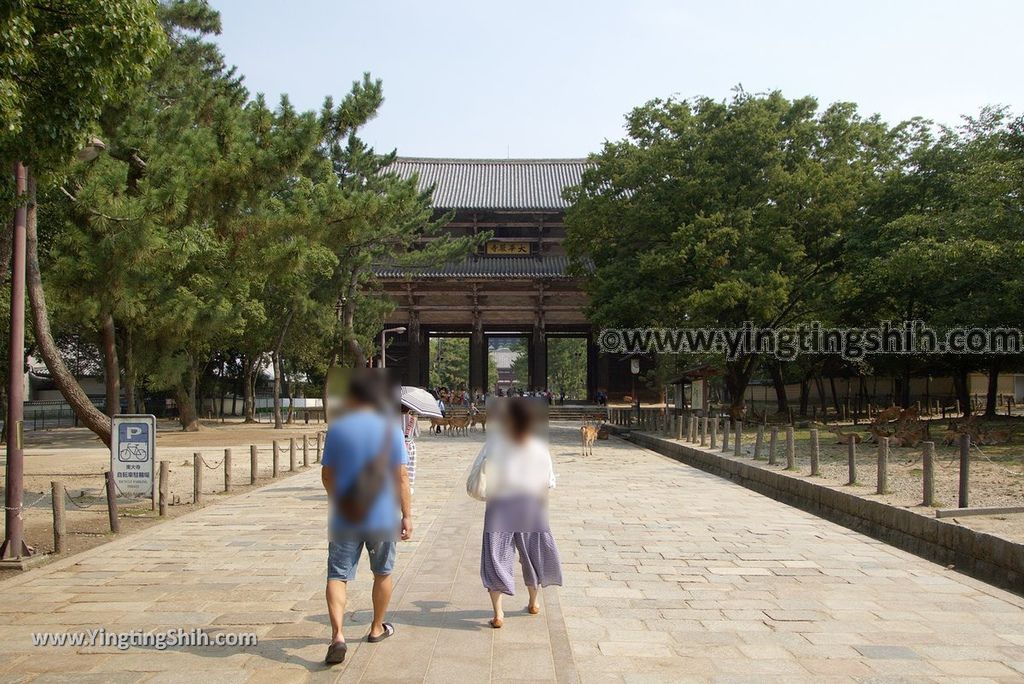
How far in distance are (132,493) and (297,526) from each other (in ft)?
6.94

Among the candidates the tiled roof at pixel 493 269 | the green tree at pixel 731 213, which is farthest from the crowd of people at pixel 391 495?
the tiled roof at pixel 493 269

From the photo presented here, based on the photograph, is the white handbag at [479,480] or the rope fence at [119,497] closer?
the white handbag at [479,480]

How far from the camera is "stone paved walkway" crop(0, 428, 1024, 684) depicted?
15.5ft

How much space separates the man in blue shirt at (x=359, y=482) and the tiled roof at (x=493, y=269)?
111ft

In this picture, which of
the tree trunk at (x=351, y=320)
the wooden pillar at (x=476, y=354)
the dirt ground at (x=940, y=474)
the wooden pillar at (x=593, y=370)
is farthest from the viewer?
the wooden pillar at (x=593, y=370)

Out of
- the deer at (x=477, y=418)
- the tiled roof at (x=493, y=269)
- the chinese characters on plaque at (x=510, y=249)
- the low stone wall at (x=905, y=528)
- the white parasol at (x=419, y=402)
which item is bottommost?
the deer at (x=477, y=418)

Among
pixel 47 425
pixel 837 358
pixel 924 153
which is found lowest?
pixel 47 425

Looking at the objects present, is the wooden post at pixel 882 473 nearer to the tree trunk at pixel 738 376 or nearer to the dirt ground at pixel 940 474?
the dirt ground at pixel 940 474

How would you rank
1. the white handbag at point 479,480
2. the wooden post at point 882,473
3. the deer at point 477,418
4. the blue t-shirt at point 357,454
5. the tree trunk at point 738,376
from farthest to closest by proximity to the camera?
the deer at point 477,418 → the tree trunk at point 738,376 → the wooden post at point 882,473 → the white handbag at point 479,480 → the blue t-shirt at point 357,454

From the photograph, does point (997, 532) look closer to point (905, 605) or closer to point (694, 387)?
point (905, 605)

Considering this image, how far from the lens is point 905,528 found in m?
9.33

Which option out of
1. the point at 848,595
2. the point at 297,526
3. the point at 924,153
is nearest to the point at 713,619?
the point at 848,595

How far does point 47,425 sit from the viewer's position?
117ft

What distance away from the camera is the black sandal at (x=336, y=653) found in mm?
4688
